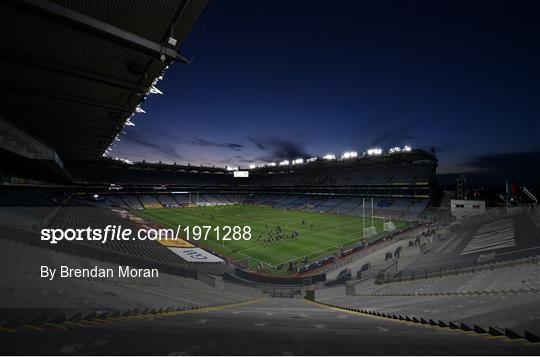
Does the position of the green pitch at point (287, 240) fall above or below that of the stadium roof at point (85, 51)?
below

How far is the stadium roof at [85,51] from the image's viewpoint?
23.6 ft

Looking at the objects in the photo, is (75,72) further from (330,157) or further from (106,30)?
(330,157)

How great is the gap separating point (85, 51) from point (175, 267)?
14404mm

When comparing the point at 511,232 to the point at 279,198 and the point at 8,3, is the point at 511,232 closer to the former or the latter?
the point at 8,3

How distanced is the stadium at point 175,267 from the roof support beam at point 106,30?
4cm

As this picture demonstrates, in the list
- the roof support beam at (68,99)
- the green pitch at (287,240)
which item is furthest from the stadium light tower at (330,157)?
the roof support beam at (68,99)

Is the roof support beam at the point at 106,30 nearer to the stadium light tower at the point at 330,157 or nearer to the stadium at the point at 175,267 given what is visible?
the stadium at the point at 175,267

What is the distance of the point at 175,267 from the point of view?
19.1m

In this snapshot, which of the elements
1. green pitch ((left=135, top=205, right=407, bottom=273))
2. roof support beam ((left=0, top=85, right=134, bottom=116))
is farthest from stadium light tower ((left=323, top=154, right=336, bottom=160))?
roof support beam ((left=0, top=85, right=134, bottom=116))

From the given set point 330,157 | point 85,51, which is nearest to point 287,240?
point 85,51

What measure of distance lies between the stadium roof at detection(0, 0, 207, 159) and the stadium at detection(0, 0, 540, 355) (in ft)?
0.16

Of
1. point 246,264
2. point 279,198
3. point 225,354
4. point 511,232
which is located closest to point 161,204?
point 279,198

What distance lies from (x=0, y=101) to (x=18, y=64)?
5.31 m

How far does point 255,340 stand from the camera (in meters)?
4.35
